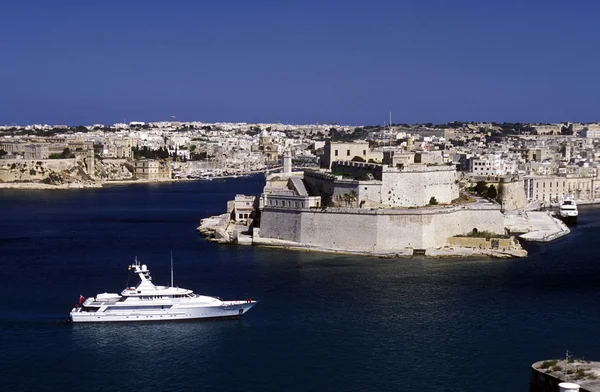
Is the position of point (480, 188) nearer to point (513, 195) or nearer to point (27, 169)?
point (513, 195)

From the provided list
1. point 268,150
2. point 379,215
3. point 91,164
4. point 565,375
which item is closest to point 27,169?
point 91,164

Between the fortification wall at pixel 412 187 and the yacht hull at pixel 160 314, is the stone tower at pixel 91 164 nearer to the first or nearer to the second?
the fortification wall at pixel 412 187

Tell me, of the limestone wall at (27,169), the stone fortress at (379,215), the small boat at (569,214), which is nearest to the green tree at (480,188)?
the small boat at (569,214)

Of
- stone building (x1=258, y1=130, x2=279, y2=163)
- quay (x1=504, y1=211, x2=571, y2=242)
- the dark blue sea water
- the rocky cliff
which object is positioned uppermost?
stone building (x1=258, y1=130, x2=279, y2=163)

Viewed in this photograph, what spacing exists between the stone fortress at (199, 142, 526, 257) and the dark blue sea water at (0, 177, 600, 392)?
2.49 feet

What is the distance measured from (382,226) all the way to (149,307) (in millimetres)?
6852

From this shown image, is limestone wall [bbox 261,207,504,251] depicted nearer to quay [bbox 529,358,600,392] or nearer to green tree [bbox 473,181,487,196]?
green tree [bbox 473,181,487,196]

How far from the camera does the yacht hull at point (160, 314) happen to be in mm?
11804

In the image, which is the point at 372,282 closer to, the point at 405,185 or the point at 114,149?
the point at 405,185

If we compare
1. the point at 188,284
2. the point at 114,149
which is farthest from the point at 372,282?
the point at 114,149

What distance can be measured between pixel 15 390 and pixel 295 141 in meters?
69.4

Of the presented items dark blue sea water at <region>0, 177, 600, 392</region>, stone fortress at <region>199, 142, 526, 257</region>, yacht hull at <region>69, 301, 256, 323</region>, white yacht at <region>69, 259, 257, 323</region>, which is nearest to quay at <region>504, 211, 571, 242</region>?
dark blue sea water at <region>0, 177, 600, 392</region>

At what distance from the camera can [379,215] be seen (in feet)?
57.3

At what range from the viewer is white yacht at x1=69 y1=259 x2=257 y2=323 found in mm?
11867
